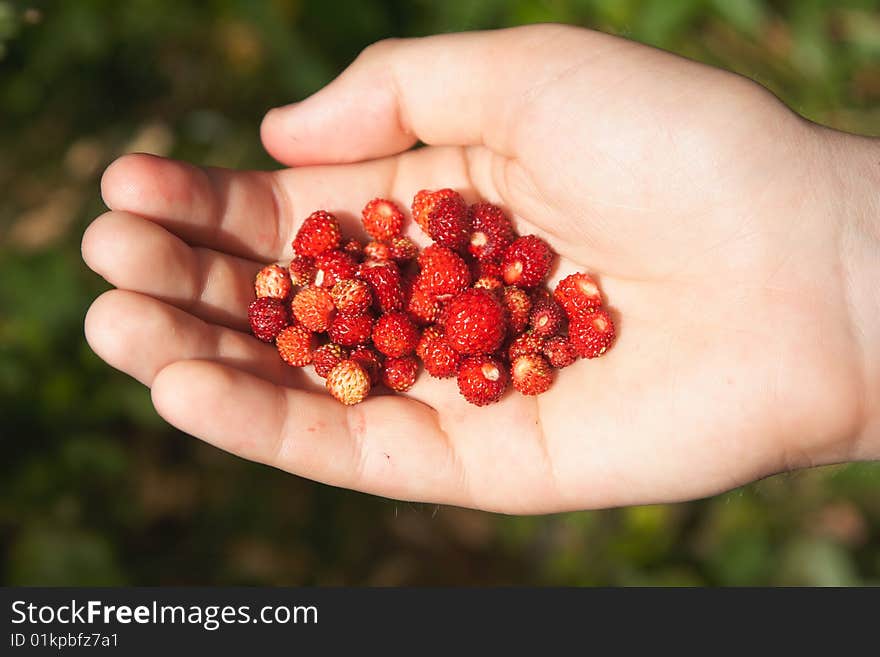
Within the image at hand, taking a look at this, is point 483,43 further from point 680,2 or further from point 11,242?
point 11,242

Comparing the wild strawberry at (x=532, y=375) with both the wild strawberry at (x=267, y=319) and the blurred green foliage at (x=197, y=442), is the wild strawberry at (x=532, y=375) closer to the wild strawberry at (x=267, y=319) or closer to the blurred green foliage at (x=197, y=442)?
the wild strawberry at (x=267, y=319)

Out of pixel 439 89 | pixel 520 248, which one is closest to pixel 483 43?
pixel 439 89

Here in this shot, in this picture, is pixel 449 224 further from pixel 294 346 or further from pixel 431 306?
pixel 294 346

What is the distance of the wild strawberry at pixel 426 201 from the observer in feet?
12.3

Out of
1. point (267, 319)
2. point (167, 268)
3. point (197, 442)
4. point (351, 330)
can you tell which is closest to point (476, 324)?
point (351, 330)

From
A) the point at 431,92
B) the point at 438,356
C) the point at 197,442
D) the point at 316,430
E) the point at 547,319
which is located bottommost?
the point at 197,442

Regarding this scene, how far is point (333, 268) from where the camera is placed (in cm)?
358

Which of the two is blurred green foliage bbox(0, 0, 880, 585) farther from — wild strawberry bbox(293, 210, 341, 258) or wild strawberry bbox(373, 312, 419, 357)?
wild strawberry bbox(373, 312, 419, 357)

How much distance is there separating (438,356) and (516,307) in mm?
441

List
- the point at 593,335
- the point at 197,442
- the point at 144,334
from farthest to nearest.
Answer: the point at 197,442 → the point at 593,335 → the point at 144,334

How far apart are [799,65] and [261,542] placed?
4.89m

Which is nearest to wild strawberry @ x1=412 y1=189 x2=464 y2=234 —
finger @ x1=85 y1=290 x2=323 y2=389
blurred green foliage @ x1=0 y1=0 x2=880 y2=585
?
finger @ x1=85 y1=290 x2=323 y2=389

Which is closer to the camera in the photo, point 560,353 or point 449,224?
point 560,353

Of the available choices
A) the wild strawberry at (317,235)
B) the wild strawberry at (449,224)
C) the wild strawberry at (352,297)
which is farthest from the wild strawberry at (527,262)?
the wild strawberry at (317,235)
